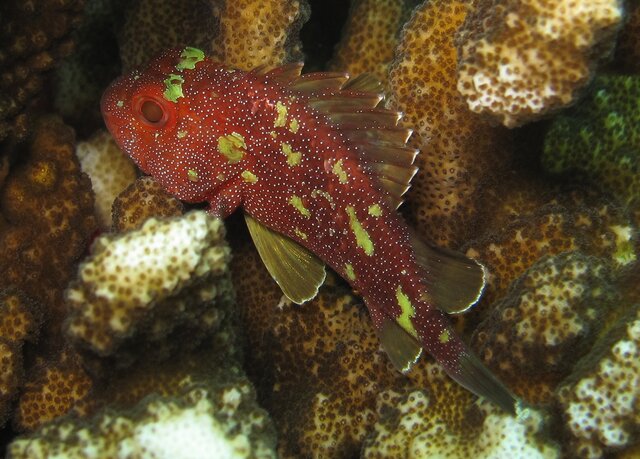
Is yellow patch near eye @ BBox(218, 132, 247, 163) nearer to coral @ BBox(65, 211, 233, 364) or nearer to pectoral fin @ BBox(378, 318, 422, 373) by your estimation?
coral @ BBox(65, 211, 233, 364)

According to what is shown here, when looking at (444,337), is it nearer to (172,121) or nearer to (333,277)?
(333,277)

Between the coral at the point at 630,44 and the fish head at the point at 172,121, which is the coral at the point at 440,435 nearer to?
the fish head at the point at 172,121

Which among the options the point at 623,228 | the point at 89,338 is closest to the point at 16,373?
the point at 89,338

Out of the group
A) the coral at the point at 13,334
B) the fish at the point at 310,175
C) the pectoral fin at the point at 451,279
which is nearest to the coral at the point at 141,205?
the fish at the point at 310,175

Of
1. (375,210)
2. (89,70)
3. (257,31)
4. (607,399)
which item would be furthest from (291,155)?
(89,70)

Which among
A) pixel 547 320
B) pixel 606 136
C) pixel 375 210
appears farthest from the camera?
pixel 606 136

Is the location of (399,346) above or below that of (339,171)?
below

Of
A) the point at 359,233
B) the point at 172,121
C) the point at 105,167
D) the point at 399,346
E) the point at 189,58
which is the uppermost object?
the point at 189,58
